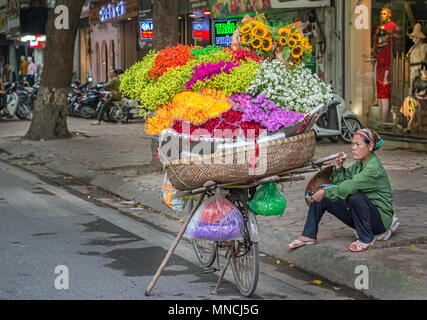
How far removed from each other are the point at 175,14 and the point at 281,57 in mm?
6527

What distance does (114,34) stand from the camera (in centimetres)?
3281

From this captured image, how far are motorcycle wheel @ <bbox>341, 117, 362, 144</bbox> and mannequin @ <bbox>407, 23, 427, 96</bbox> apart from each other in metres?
1.23

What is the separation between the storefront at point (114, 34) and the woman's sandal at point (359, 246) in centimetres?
2266

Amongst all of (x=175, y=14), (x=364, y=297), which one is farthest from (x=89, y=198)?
(x=364, y=297)

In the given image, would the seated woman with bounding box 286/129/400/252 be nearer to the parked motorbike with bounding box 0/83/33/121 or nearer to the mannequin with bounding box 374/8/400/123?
the mannequin with bounding box 374/8/400/123

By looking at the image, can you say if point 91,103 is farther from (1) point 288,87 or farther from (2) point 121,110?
(1) point 288,87

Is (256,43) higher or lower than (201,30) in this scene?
lower

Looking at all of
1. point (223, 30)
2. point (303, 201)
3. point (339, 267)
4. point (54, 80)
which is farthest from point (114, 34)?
point (339, 267)

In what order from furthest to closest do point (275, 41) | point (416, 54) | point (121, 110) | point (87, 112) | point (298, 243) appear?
1. point (87, 112)
2. point (121, 110)
3. point (416, 54)
4. point (298, 243)
5. point (275, 41)

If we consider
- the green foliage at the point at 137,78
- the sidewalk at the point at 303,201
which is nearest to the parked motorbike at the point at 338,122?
the sidewalk at the point at 303,201

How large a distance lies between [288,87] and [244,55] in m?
0.48

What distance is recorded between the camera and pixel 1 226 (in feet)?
27.4
